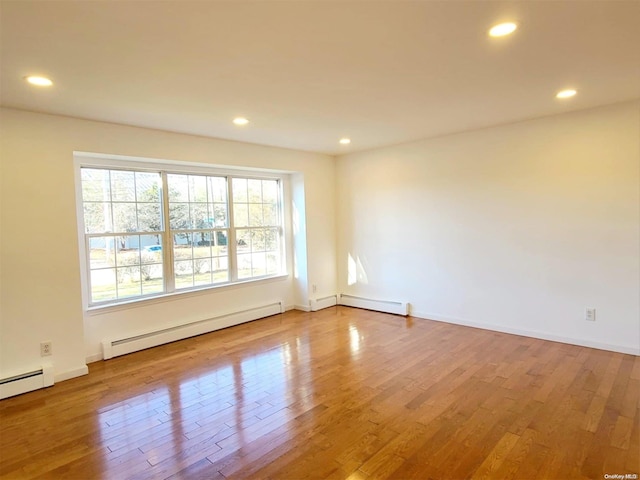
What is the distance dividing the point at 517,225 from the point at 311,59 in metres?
3.13

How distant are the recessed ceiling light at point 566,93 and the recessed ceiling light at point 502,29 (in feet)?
4.78

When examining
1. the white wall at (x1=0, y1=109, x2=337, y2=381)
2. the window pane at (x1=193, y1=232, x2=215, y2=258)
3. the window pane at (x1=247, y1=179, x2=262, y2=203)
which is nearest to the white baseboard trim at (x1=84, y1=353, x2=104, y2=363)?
the white wall at (x1=0, y1=109, x2=337, y2=381)

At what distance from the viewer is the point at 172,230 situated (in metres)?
4.43

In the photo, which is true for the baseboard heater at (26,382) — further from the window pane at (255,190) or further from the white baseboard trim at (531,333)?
the white baseboard trim at (531,333)

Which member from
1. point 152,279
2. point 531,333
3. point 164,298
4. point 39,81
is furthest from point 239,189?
point 531,333

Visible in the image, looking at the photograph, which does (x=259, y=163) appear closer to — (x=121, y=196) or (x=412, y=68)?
(x=121, y=196)

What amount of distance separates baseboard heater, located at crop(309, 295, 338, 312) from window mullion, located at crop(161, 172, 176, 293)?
6.90 ft

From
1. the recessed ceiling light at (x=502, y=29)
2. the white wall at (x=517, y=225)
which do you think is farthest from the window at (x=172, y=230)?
the recessed ceiling light at (x=502, y=29)

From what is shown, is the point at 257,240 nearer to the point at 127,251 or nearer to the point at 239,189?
the point at 239,189

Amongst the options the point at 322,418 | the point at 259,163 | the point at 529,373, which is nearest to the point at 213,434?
the point at 322,418

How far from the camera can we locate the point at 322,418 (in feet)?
8.48

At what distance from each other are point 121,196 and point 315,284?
296 centimetres

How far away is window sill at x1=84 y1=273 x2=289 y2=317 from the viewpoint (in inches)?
151

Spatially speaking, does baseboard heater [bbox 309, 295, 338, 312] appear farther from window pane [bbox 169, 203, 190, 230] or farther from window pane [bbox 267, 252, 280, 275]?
window pane [bbox 169, 203, 190, 230]
